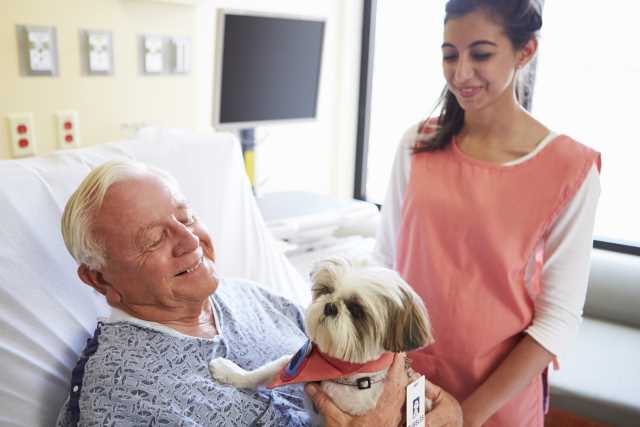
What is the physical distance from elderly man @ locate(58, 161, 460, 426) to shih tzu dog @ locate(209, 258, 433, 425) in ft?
0.15

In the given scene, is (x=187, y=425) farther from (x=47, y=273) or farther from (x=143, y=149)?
(x=143, y=149)

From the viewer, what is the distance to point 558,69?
304 centimetres

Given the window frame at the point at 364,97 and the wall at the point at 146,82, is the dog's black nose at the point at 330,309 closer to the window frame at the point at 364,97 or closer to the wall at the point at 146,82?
the wall at the point at 146,82

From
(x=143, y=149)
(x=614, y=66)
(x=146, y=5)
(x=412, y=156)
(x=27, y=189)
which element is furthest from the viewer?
(x=614, y=66)

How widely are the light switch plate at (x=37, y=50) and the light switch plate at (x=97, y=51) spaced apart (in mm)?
118

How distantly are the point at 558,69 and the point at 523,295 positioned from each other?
7.38ft

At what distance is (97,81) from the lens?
6.84 ft

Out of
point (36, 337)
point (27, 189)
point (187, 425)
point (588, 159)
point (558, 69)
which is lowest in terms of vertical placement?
point (187, 425)

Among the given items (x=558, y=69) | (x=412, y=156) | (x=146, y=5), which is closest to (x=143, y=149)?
(x=412, y=156)

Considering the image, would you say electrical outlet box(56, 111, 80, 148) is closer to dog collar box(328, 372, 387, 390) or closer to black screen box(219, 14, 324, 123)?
black screen box(219, 14, 324, 123)

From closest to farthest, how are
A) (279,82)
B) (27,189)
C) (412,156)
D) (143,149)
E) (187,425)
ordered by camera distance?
(187,425) < (27,189) < (412,156) < (143,149) < (279,82)

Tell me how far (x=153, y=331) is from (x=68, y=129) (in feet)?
3.82

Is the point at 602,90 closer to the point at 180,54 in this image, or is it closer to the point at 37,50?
the point at 180,54

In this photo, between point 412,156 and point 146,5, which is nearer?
point 412,156
